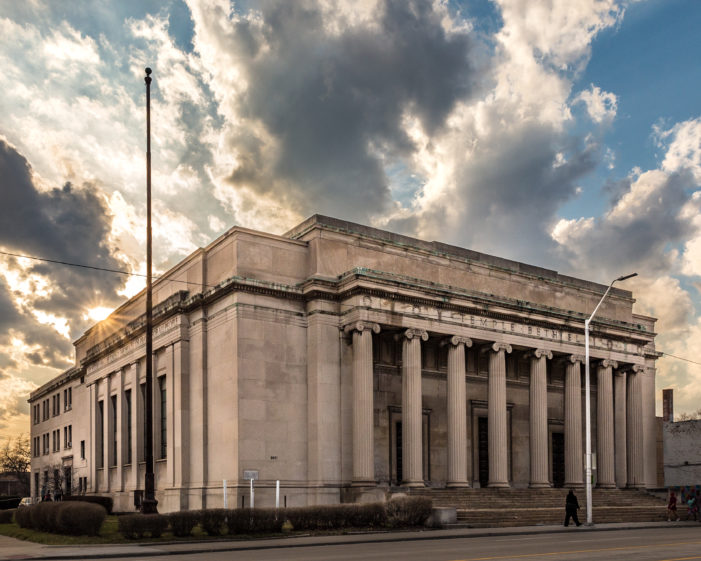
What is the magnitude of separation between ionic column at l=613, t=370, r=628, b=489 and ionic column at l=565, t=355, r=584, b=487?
4.40 m

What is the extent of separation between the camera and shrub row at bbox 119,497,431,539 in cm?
2805

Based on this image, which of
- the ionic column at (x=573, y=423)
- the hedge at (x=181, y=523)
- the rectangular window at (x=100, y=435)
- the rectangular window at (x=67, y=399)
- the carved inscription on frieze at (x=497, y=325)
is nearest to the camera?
the hedge at (x=181, y=523)

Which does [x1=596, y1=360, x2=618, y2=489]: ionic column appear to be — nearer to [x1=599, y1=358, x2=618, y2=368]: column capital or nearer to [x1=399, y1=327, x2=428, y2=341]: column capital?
[x1=599, y1=358, x2=618, y2=368]: column capital

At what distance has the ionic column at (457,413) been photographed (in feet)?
142

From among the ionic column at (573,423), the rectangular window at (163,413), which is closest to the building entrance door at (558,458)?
the ionic column at (573,423)

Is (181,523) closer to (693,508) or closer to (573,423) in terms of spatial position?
(573,423)

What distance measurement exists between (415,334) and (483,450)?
10.3 meters

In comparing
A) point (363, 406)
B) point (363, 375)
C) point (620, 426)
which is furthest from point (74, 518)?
point (620, 426)

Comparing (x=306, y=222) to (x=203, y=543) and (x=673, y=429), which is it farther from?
(x=673, y=429)

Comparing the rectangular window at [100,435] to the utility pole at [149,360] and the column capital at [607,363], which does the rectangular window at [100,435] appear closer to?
the utility pole at [149,360]

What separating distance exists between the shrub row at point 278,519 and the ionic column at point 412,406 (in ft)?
25.0

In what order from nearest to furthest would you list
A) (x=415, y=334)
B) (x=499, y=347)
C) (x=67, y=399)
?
(x=415, y=334)
(x=499, y=347)
(x=67, y=399)

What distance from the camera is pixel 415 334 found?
42750 mm

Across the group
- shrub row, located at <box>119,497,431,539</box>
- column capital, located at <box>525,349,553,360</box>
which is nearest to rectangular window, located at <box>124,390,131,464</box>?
shrub row, located at <box>119,497,431,539</box>
